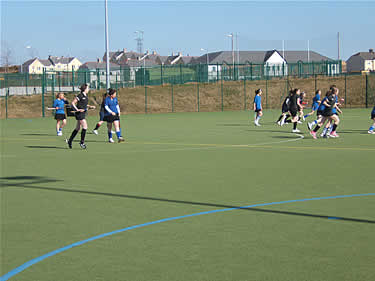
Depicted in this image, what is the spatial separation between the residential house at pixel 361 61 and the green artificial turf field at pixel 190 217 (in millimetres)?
126791

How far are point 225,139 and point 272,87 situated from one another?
40.0m

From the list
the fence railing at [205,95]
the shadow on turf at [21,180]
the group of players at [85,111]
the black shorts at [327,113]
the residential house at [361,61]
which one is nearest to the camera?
the shadow on turf at [21,180]

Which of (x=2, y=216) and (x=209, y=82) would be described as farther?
(x=209, y=82)

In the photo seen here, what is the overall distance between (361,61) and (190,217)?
138030 millimetres

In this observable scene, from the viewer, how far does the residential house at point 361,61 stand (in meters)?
134

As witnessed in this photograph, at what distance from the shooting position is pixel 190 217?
7504mm

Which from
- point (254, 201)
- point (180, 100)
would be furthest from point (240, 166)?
point (180, 100)

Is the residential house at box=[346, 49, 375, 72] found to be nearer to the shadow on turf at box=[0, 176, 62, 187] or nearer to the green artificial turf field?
the green artificial turf field

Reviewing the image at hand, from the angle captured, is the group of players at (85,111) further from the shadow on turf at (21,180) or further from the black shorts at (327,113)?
the black shorts at (327,113)

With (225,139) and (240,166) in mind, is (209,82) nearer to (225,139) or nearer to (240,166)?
(225,139)

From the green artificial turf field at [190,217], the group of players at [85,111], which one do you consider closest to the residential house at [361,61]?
the group of players at [85,111]

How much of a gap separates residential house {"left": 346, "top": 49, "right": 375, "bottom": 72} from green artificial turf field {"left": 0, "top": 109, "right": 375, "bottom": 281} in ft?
416

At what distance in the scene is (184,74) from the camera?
6109 centimetres

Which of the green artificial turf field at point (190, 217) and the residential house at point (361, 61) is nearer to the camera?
the green artificial turf field at point (190, 217)
